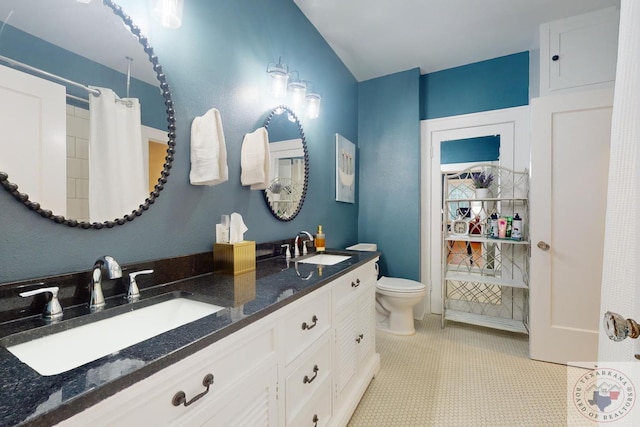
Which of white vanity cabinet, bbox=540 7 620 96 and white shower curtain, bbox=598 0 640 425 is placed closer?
white shower curtain, bbox=598 0 640 425

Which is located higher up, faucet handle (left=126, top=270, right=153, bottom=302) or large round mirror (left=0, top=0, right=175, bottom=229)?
large round mirror (left=0, top=0, right=175, bottom=229)

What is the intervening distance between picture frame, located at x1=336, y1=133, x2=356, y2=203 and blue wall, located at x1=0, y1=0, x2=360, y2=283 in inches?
18.2

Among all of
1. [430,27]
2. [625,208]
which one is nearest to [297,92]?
[430,27]

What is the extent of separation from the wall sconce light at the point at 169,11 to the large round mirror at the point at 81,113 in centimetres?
11

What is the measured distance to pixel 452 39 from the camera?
2543 mm

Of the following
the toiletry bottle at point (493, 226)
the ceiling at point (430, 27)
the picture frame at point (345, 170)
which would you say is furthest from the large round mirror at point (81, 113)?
the toiletry bottle at point (493, 226)

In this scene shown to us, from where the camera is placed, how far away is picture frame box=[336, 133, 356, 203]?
2.73m

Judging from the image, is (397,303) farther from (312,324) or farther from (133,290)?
(133,290)

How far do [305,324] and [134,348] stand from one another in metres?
0.65

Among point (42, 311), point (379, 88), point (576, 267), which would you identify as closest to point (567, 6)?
point (379, 88)

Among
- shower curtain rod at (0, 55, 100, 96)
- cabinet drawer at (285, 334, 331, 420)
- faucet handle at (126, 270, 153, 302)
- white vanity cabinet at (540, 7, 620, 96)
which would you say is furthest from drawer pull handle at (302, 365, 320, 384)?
white vanity cabinet at (540, 7, 620, 96)

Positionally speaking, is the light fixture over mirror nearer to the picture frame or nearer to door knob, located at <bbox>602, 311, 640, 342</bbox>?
the picture frame

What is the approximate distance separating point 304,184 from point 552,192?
1.94 metres

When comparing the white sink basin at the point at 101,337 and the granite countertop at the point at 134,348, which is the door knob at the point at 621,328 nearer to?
the granite countertop at the point at 134,348
